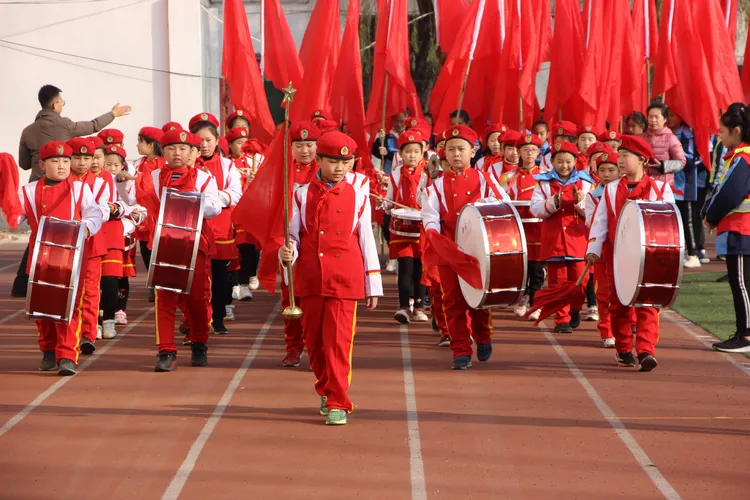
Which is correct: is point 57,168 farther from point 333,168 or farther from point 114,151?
point 333,168

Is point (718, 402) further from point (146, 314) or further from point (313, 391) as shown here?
point (146, 314)

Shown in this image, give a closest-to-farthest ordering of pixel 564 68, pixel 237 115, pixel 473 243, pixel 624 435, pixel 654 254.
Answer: pixel 624 435
pixel 654 254
pixel 473 243
pixel 237 115
pixel 564 68

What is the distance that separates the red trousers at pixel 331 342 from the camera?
657 cm

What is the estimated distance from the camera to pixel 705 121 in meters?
13.2

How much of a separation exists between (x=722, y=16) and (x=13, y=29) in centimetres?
1225

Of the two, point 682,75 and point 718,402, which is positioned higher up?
point 682,75

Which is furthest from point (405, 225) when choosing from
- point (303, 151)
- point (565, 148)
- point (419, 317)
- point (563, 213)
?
point (303, 151)

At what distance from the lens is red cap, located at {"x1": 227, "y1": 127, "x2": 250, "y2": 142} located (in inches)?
440

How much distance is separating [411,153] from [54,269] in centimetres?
358

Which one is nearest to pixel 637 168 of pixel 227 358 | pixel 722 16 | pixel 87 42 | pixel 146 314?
pixel 227 358

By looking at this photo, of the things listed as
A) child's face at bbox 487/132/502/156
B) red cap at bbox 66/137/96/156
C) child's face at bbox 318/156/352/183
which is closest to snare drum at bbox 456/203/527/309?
child's face at bbox 318/156/352/183

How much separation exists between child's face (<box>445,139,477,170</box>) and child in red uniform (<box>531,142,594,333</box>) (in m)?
1.35

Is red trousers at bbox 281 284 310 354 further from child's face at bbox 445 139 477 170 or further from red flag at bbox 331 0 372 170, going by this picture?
red flag at bbox 331 0 372 170

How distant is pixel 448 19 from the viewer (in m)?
13.4
